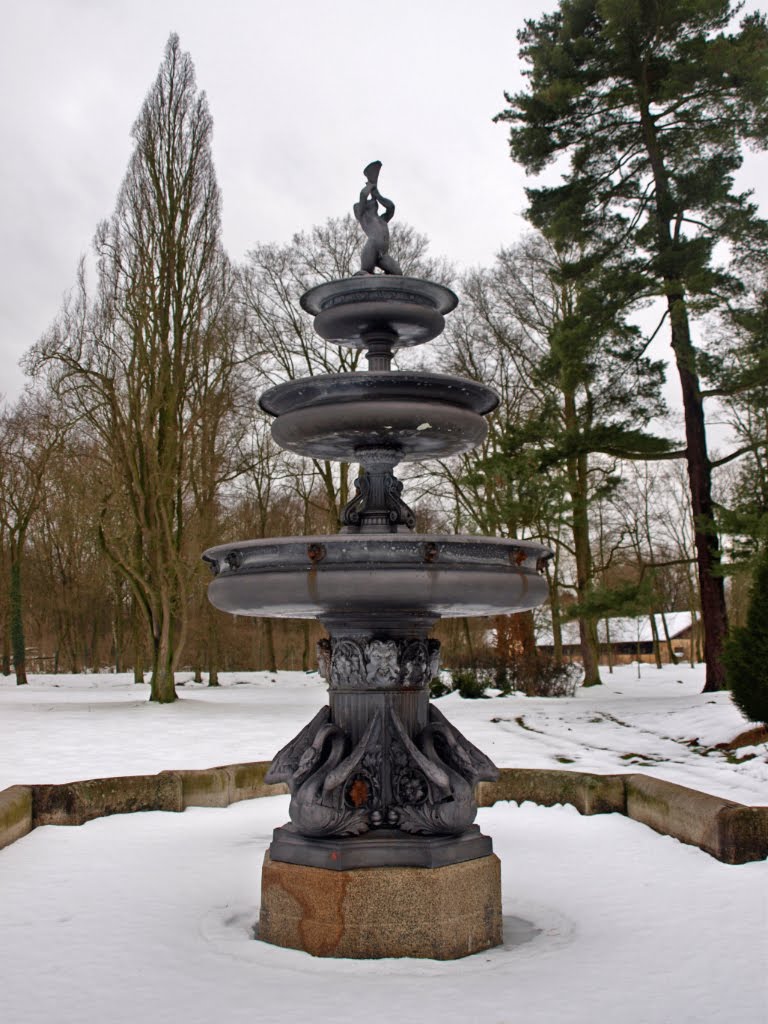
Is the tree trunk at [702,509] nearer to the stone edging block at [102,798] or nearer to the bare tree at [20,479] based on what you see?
the stone edging block at [102,798]

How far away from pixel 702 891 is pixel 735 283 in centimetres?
1458

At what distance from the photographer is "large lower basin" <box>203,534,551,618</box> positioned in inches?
163

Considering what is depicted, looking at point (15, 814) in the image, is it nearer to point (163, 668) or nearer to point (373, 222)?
point (373, 222)

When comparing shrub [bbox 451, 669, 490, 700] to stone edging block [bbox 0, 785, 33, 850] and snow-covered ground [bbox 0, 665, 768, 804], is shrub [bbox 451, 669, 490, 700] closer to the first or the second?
snow-covered ground [bbox 0, 665, 768, 804]

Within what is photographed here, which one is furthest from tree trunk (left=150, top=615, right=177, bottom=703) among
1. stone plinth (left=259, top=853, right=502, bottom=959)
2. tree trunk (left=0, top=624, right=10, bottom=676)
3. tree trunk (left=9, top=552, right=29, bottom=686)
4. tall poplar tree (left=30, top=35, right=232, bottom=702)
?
tree trunk (left=0, top=624, right=10, bottom=676)

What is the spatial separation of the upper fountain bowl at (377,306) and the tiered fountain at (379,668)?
1cm

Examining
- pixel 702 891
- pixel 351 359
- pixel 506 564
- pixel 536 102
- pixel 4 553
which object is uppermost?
pixel 536 102

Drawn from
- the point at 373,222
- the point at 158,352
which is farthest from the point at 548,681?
the point at 373,222

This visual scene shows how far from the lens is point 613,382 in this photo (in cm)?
1909

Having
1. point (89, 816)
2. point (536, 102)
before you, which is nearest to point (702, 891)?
point (89, 816)

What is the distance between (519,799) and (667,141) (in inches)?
620

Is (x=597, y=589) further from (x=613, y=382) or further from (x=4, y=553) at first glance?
(x=4, y=553)

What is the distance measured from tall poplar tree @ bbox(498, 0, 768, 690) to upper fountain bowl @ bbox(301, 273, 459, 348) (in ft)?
41.0

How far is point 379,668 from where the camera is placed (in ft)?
15.4
